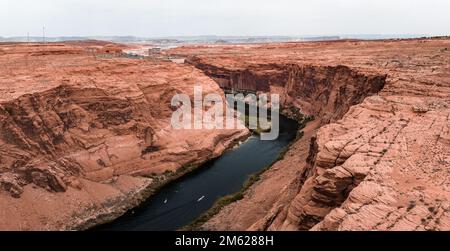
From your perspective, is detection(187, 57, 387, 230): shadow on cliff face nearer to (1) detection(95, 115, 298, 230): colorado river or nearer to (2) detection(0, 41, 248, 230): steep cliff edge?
(1) detection(95, 115, 298, 230): colorado river

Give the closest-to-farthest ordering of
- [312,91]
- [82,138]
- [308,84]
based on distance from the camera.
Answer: [82,138]
[312,91]
[308,84]

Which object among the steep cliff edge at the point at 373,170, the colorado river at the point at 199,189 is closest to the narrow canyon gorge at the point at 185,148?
the steep cliff edge at the point at 373,170

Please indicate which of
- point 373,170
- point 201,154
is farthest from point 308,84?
point 373,170

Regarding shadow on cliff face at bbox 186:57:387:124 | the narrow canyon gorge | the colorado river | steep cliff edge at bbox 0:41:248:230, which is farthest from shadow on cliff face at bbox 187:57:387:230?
steep cliff edge at bbox 0:41:248:230

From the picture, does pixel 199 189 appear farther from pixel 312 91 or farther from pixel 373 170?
pixel 312 91

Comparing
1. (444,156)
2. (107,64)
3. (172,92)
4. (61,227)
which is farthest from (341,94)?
(61,227)

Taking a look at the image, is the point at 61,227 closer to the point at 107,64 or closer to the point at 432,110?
the point at 107,64
